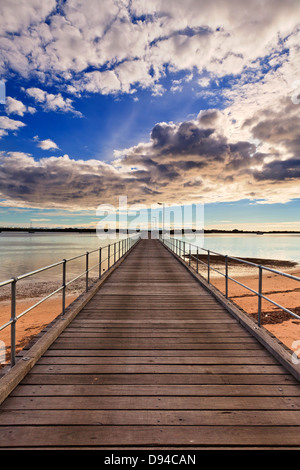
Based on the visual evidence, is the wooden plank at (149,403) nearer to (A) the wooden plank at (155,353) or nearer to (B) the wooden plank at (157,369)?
(B) the wooden plank at (157,369)

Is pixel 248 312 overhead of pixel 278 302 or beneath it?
overhead

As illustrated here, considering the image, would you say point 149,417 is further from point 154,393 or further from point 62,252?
point 62,252

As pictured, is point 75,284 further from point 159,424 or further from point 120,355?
point 159,424

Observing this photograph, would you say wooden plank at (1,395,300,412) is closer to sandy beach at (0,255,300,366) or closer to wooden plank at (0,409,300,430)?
wooden plank at (0,409,300,430)

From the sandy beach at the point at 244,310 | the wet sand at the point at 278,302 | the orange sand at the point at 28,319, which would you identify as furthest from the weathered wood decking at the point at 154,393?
the orange sand at the point at 28,319

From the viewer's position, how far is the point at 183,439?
205cm

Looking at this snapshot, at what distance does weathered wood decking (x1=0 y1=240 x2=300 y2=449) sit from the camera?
208 cm

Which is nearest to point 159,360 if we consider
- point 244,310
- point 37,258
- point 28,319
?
point 244,310

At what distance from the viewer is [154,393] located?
2.62 metres

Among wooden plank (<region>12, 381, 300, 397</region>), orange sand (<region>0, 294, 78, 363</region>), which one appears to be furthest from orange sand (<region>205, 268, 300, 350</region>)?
orange sand (<region>0, 294, 78, 363</region>)

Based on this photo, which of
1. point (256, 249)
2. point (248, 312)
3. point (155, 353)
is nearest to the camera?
point (155, 353)

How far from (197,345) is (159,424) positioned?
5.61 ft
